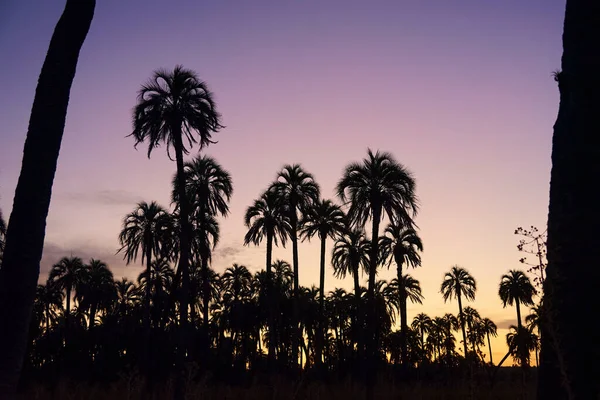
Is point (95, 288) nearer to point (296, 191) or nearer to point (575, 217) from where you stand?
point (296, 191)

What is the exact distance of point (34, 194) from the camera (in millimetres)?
5727

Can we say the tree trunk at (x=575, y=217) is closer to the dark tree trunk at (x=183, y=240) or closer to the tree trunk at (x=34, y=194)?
the tree trunk at (x=34, y=194)

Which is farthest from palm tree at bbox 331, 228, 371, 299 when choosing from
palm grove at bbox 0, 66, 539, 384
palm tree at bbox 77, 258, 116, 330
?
palm tree at bbox 77, 258, 116, 330

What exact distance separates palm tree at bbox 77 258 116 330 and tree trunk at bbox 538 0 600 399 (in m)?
63.0

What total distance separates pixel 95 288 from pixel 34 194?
6296 centimetres

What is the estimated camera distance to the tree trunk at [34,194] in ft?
17.3

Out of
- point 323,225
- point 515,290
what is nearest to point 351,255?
point 323,225

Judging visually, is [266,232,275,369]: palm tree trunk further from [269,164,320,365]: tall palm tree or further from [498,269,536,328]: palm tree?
[498,269,536,328]: palm tree

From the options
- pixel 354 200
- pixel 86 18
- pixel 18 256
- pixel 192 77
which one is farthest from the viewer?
pixel 354 200

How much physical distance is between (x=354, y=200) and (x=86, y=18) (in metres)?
24.7

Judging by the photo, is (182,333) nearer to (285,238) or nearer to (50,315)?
(285,238)

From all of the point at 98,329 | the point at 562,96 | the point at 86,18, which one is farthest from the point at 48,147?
the point at 98,329

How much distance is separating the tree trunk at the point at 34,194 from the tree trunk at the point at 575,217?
4.53 m

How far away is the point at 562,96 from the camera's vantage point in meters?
4.45
